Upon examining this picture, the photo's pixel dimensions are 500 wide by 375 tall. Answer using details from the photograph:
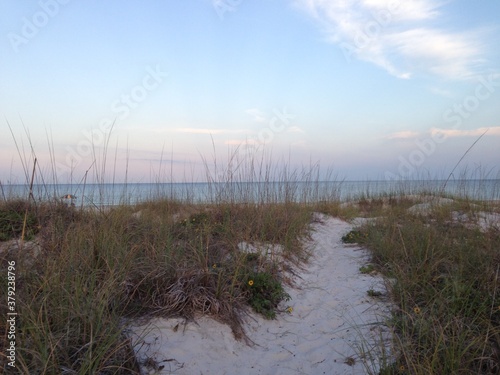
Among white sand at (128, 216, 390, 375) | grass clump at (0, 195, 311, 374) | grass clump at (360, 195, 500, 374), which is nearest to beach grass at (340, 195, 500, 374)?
grass clump at (360, 195, 500, 374)

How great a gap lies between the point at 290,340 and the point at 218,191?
3.00 metres

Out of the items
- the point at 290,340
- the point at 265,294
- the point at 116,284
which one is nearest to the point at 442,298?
the point at 290,340

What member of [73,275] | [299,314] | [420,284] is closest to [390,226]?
[420,284]

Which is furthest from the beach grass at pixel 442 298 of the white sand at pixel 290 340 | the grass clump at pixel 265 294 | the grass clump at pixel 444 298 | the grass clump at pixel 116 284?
the grass clump at pixel 116 284

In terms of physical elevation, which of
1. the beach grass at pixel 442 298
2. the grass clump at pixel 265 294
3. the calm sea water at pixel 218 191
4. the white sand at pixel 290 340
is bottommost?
the white sand at pixel 290 340

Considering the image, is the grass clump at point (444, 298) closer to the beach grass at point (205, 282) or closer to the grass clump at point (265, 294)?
the beach grass at point (205, 282)

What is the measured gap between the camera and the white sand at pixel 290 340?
2.52m

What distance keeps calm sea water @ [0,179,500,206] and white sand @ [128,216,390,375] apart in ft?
6.26

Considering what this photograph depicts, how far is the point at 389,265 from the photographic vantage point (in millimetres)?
3824

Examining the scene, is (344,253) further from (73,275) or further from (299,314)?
(73,275)

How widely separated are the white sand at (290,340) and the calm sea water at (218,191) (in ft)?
A: 6.26

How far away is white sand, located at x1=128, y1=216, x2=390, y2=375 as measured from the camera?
2.52 m

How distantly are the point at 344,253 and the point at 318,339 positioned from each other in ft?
7.82

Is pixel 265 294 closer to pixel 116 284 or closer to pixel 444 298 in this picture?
pixel 116 284
